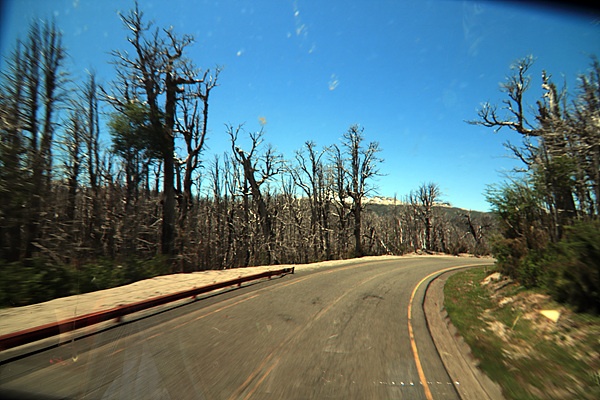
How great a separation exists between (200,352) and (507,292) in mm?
12312

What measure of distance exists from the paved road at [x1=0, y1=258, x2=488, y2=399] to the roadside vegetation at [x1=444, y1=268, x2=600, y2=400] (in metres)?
1.11

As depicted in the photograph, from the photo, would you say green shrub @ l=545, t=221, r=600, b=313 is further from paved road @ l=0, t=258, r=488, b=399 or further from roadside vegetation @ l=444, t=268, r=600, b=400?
paved road @ l=0, t=258, r=488, b=399

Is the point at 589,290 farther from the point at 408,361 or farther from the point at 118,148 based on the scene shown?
the point at 118,148

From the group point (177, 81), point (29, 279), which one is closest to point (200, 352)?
point (29, 279)

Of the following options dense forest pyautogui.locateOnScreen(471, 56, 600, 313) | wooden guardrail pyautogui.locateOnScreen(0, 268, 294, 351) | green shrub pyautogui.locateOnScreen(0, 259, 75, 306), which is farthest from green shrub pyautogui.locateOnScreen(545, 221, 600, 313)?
green shrub pyautogui.locateOnScreen(0, 259, 75, 306)

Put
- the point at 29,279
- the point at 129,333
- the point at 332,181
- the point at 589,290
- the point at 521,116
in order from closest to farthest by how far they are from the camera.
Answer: the point at 129,333 < the point at 589,290 < the point at 29,279 < the point at 521,116 < the point at 332,181

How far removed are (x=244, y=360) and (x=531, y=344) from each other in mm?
6659

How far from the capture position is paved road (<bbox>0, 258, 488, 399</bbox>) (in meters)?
4.17

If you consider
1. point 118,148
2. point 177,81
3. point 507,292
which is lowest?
point 507,292

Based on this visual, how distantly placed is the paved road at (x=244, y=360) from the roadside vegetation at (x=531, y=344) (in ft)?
3.64

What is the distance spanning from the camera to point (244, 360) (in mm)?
5277

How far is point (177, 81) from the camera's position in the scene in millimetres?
20250

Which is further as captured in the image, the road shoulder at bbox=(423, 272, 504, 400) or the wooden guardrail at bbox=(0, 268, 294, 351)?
the wooden guardrail at bbox=(0, 268, 294, 351)

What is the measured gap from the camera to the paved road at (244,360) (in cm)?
417
